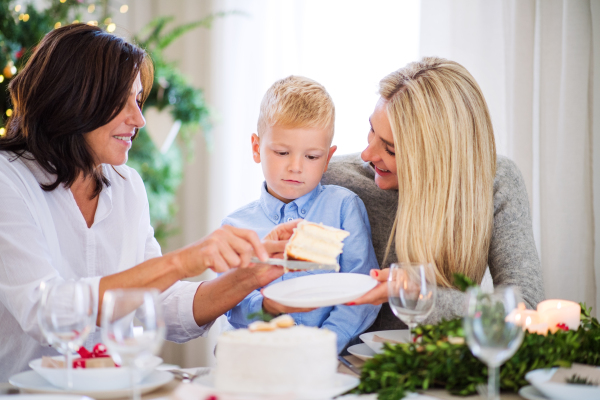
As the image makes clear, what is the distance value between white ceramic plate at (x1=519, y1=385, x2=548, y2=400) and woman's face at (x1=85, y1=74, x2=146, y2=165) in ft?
5.15

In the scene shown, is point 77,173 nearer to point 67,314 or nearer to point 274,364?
point 67,314

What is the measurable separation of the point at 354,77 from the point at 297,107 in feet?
5.66

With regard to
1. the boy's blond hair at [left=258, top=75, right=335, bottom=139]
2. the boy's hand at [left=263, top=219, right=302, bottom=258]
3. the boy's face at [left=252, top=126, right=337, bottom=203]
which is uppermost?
the boy's blond hair at [left=258, top=75, right=335, bottom=139]

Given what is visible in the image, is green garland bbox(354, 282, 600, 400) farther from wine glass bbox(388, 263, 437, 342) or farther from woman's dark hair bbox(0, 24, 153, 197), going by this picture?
woman's dark hair bbox(0, 24, 153, 197)

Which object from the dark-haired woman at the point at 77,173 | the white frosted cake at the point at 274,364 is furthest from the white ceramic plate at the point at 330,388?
the dark-haired woman at the point at 77,173

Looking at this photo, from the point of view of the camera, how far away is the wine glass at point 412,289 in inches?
53.1

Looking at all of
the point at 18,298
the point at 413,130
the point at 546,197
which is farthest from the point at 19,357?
the point at 546,197

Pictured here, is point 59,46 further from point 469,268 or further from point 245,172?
point 245,172

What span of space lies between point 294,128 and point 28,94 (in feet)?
3.15

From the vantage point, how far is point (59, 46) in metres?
1.89

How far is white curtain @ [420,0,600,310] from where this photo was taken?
2680mm

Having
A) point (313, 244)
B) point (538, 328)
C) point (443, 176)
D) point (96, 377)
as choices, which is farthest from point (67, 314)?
point (443, 176)

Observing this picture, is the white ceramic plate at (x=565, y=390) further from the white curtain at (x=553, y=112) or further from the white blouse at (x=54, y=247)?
the white curtain at (x=553, y=112)

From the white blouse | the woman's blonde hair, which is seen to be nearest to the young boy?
the woman's blonde hair
